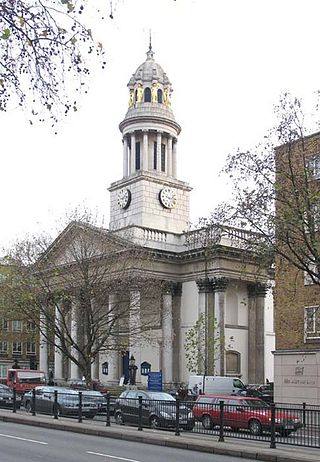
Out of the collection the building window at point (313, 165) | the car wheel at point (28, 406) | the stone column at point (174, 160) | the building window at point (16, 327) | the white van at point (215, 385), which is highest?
the stone column at point (174, 160)

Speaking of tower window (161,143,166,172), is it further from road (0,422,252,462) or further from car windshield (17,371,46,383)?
road (0,422,252,462)

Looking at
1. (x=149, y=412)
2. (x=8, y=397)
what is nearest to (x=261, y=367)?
(x=8, y=397)

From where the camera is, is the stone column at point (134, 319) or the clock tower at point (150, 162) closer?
the stone column at point (134, 319)

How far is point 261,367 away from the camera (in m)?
63.4

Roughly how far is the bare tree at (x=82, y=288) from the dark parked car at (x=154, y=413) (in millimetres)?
16028

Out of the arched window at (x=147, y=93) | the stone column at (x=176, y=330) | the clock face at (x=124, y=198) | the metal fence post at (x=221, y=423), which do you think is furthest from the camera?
the arched window at (x=147, y=93)

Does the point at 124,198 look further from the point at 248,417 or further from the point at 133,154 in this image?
the point at 248,417

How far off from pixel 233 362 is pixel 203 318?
7.43m

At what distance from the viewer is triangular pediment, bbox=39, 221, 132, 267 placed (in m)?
46.8

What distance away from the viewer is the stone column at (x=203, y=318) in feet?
180

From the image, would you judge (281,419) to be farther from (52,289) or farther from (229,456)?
(52,289)

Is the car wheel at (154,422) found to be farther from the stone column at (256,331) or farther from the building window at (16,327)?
the building window at (16,327)

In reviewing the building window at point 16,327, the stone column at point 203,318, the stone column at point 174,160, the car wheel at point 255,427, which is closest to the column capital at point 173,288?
the stone column at point 203,318

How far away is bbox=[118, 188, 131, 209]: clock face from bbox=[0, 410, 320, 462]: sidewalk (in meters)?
45.7
